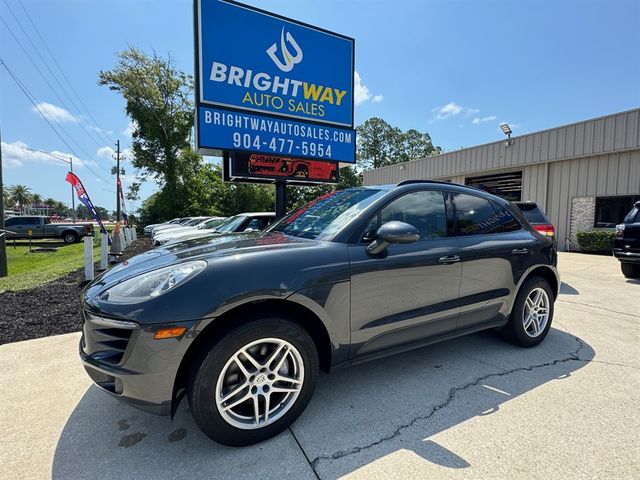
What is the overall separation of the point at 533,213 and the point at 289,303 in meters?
6.76

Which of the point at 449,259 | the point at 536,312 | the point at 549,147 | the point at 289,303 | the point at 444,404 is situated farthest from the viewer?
the point at 549,147

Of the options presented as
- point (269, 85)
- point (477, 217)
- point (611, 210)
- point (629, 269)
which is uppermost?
point (269, 85)

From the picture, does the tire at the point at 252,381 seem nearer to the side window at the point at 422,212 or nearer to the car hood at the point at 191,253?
the car hood at the point at 191,253

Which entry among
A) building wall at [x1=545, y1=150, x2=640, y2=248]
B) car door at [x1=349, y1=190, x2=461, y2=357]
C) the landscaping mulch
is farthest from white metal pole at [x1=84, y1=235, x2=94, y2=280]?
building wall at [x1=545, y1=150, x2=640, y2=248]

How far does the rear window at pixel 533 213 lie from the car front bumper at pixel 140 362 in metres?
7.02

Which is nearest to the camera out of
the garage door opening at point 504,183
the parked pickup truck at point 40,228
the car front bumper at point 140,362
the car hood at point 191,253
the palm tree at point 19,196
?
the car front bumper at point 140,362

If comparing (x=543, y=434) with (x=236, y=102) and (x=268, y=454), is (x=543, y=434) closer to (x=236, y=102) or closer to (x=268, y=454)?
(x=268, y=454)

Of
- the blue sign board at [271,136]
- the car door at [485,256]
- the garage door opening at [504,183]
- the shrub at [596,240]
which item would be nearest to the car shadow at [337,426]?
the car door at [485,256]

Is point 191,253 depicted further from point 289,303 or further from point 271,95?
point 271,95

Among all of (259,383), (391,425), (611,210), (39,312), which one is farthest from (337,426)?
(611,210)

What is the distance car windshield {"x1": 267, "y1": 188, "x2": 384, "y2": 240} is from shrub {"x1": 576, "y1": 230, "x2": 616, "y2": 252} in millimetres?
12611

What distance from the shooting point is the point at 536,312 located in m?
3.54

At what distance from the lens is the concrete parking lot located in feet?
6.17

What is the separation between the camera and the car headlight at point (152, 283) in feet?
6.22
